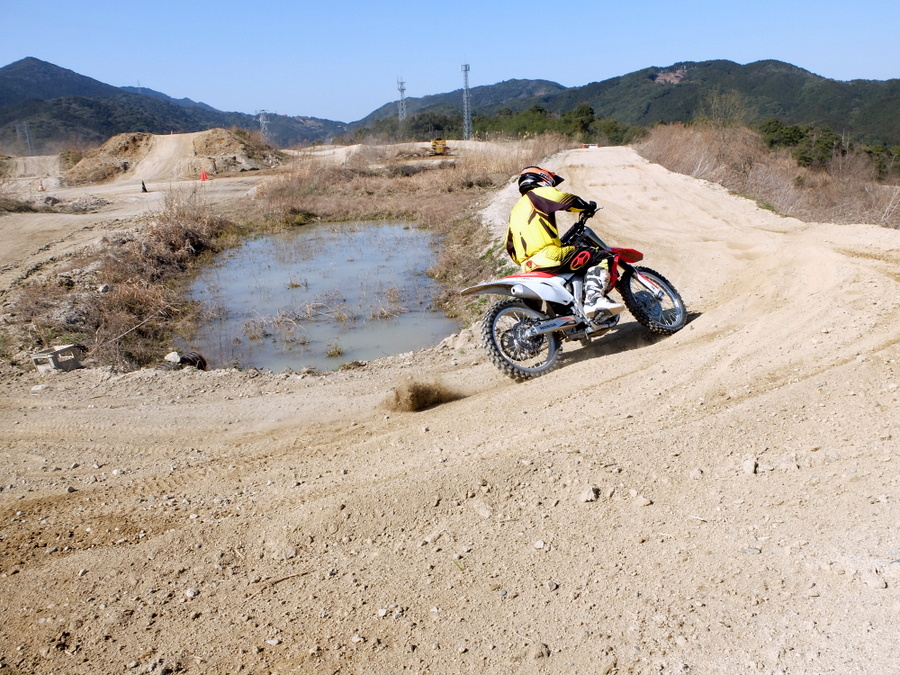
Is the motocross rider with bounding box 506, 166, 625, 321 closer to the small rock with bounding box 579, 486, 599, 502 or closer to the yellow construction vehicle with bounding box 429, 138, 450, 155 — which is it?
the small rock with bounding box 579, 486, 599, 502

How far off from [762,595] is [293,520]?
2.69 m

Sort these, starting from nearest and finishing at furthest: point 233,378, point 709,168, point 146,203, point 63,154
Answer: point 233,378
point 709,168
point 146,203
point 63,154

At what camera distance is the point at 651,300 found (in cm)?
707

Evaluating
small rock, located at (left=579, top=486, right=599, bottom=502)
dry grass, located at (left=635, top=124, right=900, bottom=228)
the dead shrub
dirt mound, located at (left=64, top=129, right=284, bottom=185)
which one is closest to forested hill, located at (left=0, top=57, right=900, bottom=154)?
dry grass, located at (left=635, top=124, right=900, bottom=228)

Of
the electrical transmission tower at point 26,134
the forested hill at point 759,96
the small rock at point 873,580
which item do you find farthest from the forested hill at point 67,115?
the forested hill at point 759,96

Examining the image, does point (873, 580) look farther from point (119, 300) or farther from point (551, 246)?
point (119, 300)

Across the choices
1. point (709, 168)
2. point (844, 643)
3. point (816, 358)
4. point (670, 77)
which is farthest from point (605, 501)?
point (670, 77)

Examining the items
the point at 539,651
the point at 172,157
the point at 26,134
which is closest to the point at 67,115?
the point at 26,134

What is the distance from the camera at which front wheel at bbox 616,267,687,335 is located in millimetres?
6969

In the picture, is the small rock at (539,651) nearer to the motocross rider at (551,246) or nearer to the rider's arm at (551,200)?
the motocross rider at (551,246)

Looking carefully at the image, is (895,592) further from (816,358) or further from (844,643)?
(816,358)

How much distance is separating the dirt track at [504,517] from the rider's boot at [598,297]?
1.60ft

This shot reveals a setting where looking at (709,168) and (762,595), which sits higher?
(709,168)

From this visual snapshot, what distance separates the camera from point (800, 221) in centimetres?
1330
